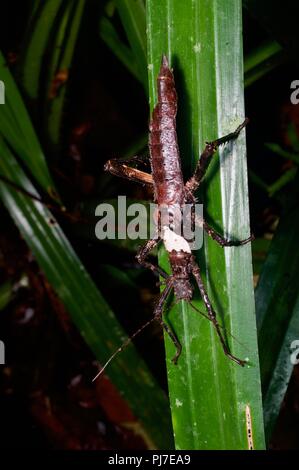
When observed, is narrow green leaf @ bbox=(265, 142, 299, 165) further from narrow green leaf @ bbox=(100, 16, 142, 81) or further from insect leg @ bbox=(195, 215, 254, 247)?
insect leg @ bbox=(195, 215, 254, 247)

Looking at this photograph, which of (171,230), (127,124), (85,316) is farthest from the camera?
(127,124)

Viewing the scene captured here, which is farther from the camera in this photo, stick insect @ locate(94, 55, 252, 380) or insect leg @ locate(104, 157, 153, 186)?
insect leg @ locate(104, 157, 153, 186)

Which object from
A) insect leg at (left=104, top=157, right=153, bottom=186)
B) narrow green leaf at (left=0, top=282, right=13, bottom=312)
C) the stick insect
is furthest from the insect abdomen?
narrow green leaf at (left=0, top=282, right=13, bottom=312)

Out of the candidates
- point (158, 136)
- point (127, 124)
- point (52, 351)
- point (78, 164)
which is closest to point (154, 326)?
point (52, 351)

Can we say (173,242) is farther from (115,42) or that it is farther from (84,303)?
(115,42)

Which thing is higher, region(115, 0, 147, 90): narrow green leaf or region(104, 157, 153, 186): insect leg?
region(115, 0, 147, 90): narrow green leaf

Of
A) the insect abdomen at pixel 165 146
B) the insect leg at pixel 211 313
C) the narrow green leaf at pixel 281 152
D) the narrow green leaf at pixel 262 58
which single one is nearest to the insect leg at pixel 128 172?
the insect abdomen at pixel 165 146

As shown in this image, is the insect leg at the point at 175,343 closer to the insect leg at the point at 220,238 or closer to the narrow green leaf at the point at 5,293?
the insect leg at the point at 220,238
